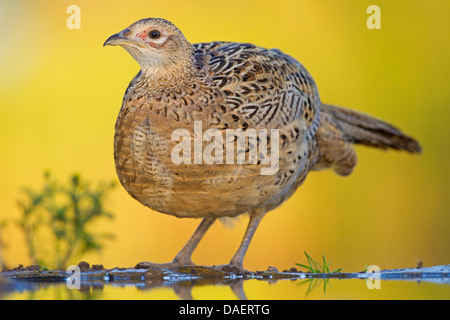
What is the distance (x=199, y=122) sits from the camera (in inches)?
202

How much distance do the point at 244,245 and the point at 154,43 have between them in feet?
5.54

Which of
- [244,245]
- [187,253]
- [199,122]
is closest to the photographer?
[199,122]

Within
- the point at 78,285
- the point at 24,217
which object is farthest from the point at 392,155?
the point at 78,285

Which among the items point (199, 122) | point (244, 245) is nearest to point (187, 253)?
point (244, 245)

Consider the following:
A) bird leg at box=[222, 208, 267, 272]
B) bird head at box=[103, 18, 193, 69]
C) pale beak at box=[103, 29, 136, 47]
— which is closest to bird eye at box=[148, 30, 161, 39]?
bird head at box=[103, 18, 193, 69]

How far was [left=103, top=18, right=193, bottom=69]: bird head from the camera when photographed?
17.1 ft

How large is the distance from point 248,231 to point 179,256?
0.58 meters

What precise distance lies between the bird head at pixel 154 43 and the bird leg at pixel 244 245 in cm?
140

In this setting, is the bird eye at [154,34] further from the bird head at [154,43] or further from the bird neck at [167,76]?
the bird neck at [167,76]

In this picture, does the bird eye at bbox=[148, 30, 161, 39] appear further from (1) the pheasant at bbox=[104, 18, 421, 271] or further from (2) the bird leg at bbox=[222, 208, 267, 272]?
(2) the bird leg at bbox=[222, 208, 267, 272]

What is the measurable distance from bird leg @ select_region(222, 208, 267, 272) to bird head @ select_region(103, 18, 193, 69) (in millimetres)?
1401

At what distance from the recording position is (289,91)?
5.83 metres

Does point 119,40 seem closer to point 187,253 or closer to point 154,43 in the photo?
point 154,43

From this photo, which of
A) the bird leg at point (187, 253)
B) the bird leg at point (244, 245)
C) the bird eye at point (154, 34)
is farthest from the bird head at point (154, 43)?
the bird leg at point (187, 253)
